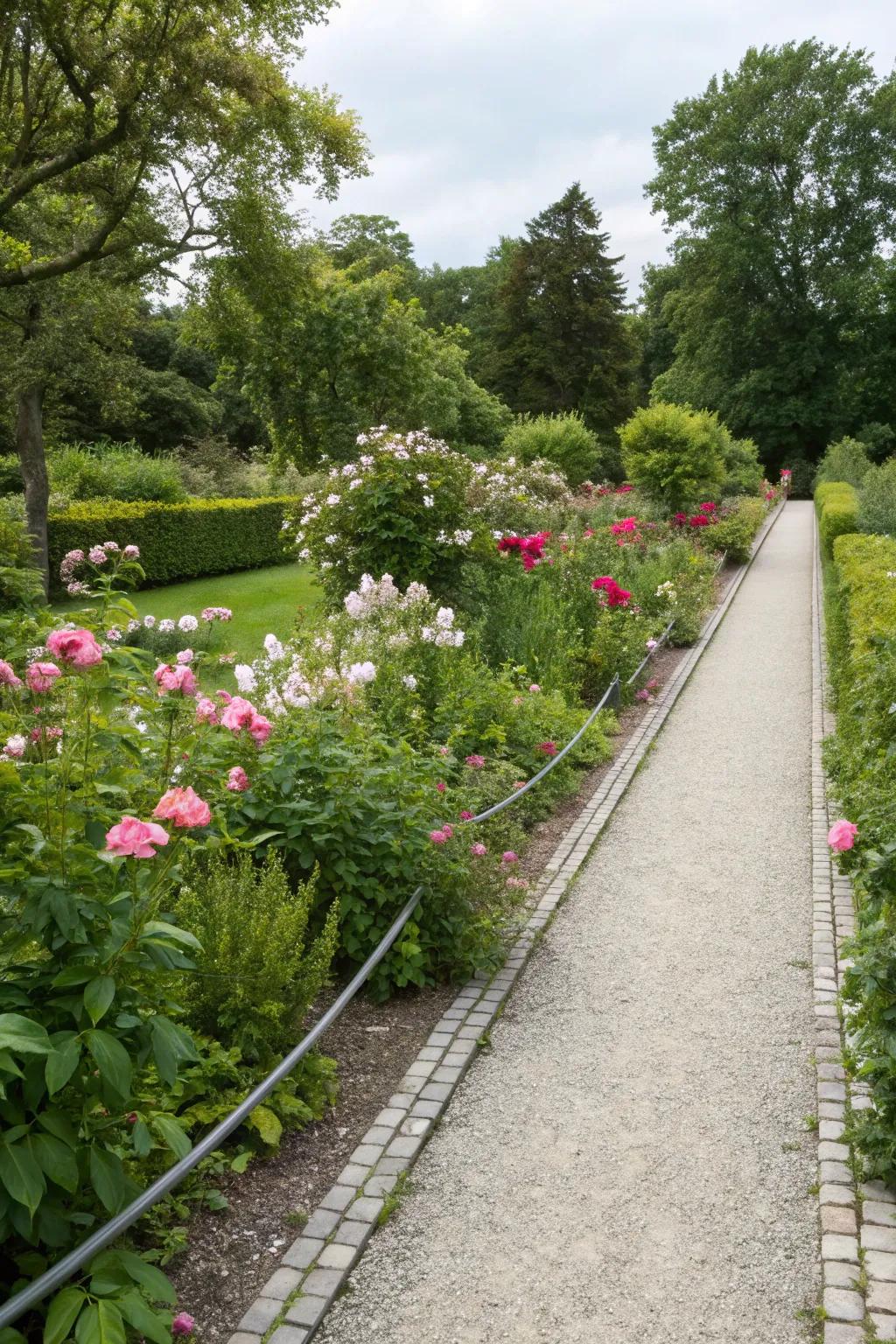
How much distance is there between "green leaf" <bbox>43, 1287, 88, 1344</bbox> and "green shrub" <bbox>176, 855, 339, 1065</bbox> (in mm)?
1218

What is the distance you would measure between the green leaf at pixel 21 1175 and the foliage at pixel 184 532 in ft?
47.9

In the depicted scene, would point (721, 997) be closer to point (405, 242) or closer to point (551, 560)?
point (551, 560)

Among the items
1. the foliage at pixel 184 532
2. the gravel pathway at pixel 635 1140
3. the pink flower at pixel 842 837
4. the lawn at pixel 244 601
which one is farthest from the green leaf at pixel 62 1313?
the foliage at pixel 184 532

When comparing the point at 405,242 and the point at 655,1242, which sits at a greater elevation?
the point at 405,242

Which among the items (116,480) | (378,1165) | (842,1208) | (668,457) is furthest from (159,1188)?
(116,480)

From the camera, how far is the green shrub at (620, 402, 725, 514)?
19.0m

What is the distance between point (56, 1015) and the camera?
241 centimetres

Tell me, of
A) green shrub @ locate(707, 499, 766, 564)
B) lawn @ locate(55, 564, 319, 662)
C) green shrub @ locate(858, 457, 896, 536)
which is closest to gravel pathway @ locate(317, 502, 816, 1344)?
lawn @ locate(55, 564, 319, 662)

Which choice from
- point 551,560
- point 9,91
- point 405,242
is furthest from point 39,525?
point 405,242

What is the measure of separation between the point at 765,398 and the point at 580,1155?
4215 cm

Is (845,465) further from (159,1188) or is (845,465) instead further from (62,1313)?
(62,1313)

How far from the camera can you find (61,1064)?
2.22m

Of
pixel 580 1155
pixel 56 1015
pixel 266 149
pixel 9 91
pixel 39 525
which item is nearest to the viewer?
pixel 56 1015

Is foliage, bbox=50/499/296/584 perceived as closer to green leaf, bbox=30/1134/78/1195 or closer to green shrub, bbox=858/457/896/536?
green shrub, bbox=858/457/896/536
